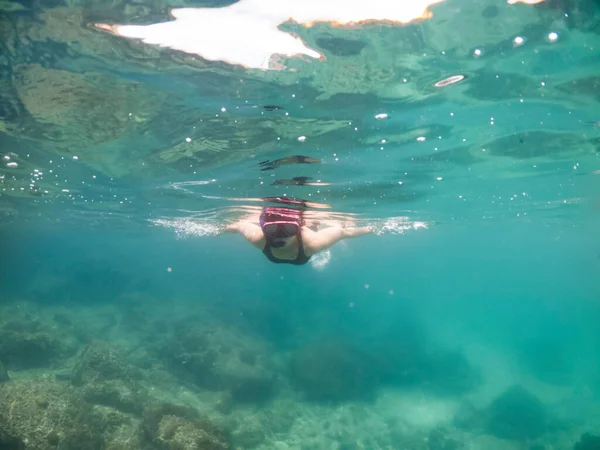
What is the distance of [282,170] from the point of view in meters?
14.4

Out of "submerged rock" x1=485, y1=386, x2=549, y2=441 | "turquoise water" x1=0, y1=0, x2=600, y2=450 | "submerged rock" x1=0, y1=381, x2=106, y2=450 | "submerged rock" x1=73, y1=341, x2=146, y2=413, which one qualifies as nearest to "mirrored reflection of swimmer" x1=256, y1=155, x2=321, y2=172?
"turquoise water" x1=0, y1=0, x2=600, y2=450

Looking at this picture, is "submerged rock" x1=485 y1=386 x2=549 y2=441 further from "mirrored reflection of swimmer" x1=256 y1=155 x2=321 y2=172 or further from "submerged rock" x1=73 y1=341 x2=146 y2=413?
"submerged rock" x1=73 y1=341 x2=146 y2=413

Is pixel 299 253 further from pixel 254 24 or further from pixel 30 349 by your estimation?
pixel 30 349

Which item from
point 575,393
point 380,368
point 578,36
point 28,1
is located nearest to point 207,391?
point 380,368

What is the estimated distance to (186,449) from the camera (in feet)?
41.2

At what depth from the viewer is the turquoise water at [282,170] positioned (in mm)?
7691

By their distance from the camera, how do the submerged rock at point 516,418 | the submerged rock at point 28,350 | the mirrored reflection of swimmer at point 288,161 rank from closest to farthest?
the mirrored reflection of swimmer at point 288,161 → the submerged rock at point 516,418 → the submerged rock at point 28,350

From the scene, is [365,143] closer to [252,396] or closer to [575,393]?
[252,396]

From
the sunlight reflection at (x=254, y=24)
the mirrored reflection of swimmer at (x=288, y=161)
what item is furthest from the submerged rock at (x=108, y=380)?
the sunlight reflection at (x=254, y=24)

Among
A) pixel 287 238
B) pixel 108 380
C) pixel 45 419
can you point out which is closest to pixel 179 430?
pixel 45 419

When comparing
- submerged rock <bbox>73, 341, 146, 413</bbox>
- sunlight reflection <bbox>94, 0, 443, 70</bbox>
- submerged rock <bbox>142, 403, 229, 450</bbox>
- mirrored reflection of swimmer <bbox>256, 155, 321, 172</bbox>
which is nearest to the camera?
sunlight reflection <bbox>94, 0, 443, 70</bbox>

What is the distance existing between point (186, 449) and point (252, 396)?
8.98 metres

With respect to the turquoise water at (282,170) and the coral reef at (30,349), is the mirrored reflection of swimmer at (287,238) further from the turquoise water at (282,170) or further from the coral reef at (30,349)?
the coral reef at (30,349)

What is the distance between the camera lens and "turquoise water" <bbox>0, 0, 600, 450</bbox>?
7.69 meters
